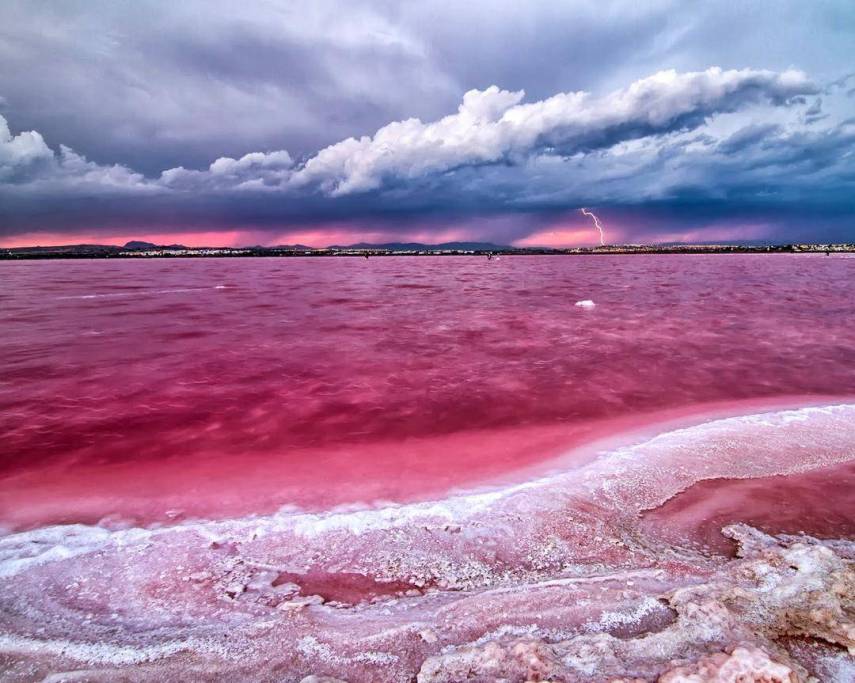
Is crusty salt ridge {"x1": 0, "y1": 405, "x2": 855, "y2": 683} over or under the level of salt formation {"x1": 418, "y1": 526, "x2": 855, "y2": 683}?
under

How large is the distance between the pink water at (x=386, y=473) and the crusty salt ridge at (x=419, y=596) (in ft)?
0.08

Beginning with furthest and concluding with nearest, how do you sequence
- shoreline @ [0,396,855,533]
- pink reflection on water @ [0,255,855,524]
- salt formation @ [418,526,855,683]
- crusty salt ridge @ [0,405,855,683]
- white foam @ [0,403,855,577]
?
pink reflection on water @ [0,255,855,524], shoreline @ [0,396,855,533], white foam @ [0,403,855,577], crusty salt ridge @ [0,405,855,683], salt formation @ [418,526,855,683]

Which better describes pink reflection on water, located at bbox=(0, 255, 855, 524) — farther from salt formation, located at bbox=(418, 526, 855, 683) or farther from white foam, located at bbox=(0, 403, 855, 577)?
salt formation, located at bbox=(418, 526, 855, 683)

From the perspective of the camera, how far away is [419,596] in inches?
126

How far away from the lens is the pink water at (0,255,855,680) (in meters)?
3.18

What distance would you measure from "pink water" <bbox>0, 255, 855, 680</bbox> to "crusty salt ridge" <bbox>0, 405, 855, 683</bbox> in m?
0.02

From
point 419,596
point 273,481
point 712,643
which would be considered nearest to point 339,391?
point 273,481

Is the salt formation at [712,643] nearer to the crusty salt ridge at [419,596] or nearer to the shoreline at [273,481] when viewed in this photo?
the crusty salt ridge at [419,596]

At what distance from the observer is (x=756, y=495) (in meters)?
4.56

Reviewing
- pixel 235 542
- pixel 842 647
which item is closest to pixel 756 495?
pixel 842 647

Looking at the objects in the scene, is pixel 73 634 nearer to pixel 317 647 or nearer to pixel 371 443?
pixel 317 647

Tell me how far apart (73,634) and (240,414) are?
460 centimetres

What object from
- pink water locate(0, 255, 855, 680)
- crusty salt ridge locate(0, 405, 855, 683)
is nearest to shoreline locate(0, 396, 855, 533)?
pink water locate(0, 255, 855, 680)

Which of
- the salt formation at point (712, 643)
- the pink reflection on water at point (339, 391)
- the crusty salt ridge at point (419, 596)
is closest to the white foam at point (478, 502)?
the crusty salt ridge at point (419, 596)
